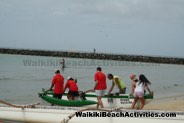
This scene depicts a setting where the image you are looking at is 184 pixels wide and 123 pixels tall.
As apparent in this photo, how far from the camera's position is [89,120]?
31.1 ft

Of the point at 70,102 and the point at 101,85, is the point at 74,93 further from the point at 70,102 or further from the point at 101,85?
the point at 101,85

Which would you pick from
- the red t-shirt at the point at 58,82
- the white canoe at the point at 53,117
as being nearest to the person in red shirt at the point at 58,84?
the red t-shirt at the point at 58,82

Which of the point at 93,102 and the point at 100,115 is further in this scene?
the point at 93,102

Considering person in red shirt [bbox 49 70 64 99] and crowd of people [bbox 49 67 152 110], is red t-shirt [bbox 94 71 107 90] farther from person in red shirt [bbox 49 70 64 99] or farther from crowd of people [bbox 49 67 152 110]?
person in red shirt [bbox 49 70 64 99]

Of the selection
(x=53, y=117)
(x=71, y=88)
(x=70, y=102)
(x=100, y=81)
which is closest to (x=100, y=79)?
(x=100, y=81)

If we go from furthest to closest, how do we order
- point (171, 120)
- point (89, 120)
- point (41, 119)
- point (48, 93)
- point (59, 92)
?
point (48, 93)
point (59, 92)
point (41, 119)
point (89, 120)
point (171, 120)

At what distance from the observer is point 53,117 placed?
10.1m

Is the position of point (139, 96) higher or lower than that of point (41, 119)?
higher

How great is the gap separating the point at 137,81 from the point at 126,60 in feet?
267

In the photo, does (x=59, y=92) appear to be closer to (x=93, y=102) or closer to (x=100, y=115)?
(x=93, y=102)

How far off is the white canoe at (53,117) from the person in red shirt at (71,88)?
8.56 feet

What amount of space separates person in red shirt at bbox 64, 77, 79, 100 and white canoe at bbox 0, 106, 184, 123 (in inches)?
103

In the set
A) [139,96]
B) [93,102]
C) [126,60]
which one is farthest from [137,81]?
[126,60]

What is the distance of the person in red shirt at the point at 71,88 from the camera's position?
42.9 feet
